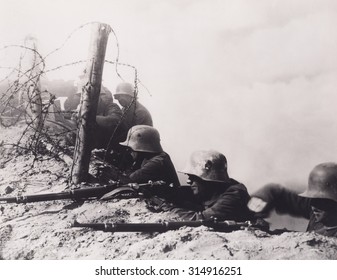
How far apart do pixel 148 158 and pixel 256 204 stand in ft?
5.98

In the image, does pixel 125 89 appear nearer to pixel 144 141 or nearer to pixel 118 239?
pixel 144 141

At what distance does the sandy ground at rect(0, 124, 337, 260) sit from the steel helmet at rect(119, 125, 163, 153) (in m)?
0.95

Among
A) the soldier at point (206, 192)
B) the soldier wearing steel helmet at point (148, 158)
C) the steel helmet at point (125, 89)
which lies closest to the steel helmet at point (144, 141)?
the soldier wearing steel helmet at point (148, 158)

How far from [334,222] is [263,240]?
3.26 feet

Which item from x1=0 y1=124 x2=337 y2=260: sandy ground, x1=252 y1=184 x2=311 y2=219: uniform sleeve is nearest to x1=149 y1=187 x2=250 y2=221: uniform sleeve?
x1=0 y1=124 x2=337 y2=260: sandy ground

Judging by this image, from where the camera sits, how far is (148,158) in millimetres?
6438

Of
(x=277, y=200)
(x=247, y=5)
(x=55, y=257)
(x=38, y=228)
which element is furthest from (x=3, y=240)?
(x=247, y=5)

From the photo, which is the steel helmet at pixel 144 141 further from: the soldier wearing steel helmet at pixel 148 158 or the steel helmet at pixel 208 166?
the steel helmet at pixel 208 166

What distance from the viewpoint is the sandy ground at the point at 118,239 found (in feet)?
13.4

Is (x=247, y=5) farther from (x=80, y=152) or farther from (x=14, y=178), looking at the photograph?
(x=14, y=178)

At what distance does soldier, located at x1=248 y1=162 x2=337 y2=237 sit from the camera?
15.7ft

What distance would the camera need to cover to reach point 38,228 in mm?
5012

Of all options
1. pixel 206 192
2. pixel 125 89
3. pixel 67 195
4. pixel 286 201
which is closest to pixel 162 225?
pixel 206 192

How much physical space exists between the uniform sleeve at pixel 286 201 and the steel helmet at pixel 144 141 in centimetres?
162
